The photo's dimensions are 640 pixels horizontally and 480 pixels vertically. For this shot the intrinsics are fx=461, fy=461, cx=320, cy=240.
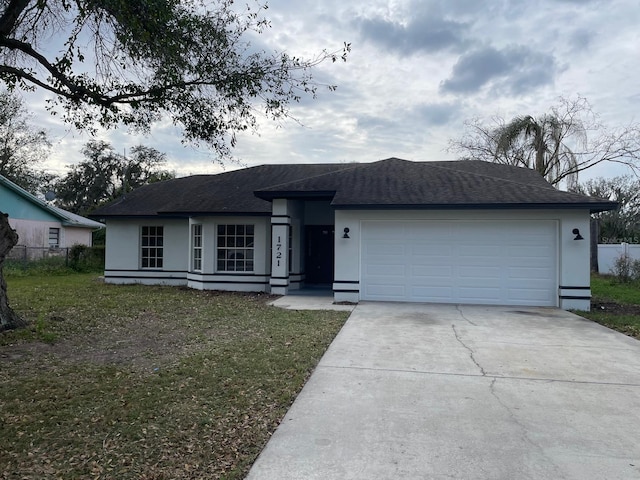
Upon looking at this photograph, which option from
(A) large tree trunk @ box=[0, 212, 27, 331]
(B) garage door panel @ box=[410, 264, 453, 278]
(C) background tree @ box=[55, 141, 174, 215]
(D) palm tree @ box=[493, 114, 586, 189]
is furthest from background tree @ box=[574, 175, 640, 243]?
(C) background tree @ box=[55, 141, 174, 215]

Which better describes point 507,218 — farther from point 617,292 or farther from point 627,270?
point 627,270

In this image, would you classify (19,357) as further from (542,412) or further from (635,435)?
(635,435)

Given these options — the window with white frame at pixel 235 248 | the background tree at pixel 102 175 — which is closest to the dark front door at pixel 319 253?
the window with white frame at pixel 235 248

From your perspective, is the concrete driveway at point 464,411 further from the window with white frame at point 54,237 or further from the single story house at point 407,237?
the window with white frame at point 54,237

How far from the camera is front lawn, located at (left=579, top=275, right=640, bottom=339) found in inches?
369

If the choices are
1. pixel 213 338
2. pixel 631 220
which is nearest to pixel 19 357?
pixel 213 338

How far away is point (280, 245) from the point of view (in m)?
13.6

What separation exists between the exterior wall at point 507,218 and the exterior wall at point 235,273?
303 centimetres

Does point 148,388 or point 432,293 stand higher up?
point 432,293

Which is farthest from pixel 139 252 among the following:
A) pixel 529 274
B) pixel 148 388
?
pixel 529 274

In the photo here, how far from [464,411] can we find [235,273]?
35.2ft

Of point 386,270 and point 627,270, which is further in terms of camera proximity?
point 627,270

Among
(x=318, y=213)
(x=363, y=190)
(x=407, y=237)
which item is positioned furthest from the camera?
(x=318, y=213)

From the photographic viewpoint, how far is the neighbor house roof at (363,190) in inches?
454
